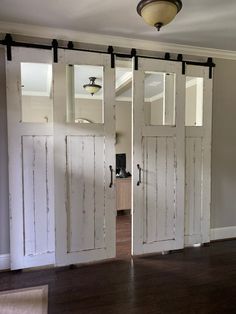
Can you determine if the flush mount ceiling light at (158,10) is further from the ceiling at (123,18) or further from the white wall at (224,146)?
the white wall at (224,146)

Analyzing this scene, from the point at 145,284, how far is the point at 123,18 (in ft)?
8.50

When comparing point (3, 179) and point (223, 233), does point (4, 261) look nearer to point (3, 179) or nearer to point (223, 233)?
point (3, 179)

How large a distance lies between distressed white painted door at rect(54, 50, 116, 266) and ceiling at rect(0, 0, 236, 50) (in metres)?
0.34

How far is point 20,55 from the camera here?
8.65 ft

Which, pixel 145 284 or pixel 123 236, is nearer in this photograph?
pixel 145 284

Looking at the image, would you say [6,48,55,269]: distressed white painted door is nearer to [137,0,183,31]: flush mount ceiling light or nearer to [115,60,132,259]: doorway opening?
[115,60,132,259]: doorway opening

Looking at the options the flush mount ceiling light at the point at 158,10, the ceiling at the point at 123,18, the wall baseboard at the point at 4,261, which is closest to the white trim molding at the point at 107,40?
the ceiling at the point at 123,18

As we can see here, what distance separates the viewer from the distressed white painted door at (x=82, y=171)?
279cm

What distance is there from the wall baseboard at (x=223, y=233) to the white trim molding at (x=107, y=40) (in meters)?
2.37

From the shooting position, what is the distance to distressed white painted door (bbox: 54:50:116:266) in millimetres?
2789

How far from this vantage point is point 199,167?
3.37 m

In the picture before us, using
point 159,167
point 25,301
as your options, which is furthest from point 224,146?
point 25,301

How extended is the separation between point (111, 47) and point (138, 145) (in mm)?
1166

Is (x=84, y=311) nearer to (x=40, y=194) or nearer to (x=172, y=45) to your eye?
(x=40, y=194)
